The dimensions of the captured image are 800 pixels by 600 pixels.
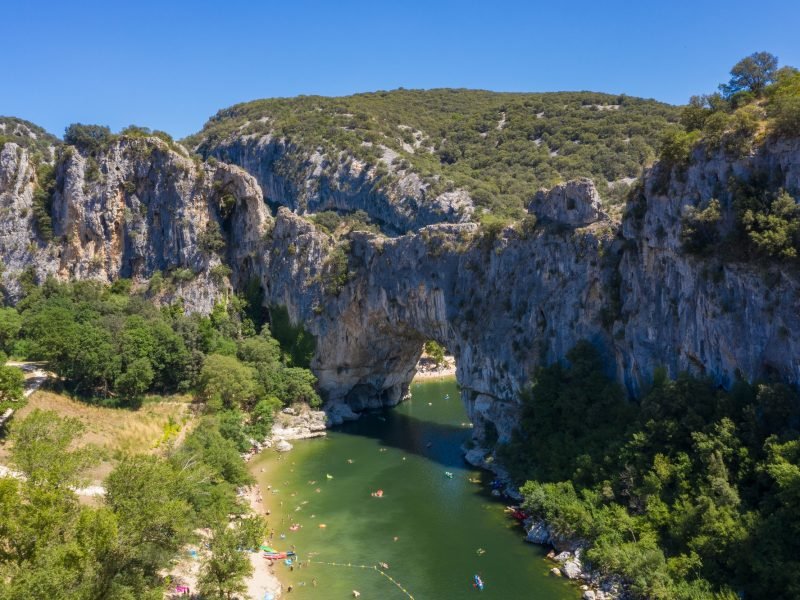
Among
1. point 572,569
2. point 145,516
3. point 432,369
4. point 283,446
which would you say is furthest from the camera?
point 432,369

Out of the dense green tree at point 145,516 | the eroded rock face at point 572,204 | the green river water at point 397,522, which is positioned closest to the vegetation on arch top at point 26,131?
the green river water at point 397,522

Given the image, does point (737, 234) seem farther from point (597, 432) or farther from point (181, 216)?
point (181, 216)

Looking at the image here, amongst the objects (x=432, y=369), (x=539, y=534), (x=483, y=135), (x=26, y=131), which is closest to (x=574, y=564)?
(x=539, y=534)

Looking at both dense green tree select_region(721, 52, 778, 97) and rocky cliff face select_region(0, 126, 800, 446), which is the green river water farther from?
dense green tree select_region(721, 52, 778, 97)

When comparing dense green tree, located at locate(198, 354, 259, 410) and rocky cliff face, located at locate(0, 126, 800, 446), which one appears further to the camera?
dense green tree, located at locate(198, 354, 259, 410)

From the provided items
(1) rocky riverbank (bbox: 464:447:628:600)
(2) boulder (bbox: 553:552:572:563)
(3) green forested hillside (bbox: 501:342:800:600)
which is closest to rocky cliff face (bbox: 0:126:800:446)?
(3) green forested hillside (bbox: 501:342:800:600)

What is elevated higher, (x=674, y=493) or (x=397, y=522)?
(x=674, y=493)

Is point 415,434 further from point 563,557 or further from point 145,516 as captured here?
point 145,516
